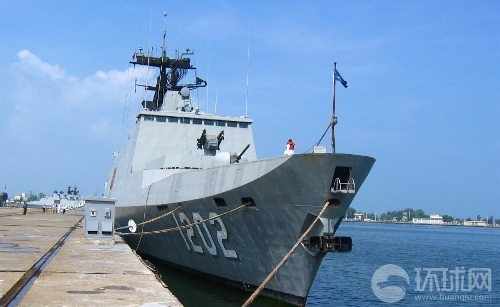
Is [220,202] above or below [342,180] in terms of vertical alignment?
below

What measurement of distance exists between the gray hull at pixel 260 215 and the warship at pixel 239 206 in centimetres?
2

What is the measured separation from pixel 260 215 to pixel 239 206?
585mm

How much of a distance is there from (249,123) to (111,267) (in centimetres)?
1059

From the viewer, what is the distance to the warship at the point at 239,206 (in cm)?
952

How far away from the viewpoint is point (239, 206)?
35.4ft

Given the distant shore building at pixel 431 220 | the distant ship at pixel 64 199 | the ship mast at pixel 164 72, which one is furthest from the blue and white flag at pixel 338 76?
the distant shore building at pixel 431 220

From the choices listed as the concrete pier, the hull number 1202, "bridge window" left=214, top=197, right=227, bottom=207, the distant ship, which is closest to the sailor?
"bridge window" left=214, top=197, right=227, bottom=207

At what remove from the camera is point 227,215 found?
1111cm

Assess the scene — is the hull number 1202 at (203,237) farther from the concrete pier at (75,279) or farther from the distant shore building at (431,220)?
the distant shore building at (431,220)

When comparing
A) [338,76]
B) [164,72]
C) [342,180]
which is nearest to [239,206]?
[342,180]

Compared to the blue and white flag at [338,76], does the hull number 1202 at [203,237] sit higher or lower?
lower

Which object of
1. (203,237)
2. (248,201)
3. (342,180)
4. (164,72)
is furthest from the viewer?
(164,72)

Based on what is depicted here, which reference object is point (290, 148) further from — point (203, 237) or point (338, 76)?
point (203, 237)

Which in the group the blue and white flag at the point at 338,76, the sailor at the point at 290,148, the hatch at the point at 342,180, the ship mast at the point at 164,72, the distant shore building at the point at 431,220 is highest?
the ship mast at the point at 164,72
